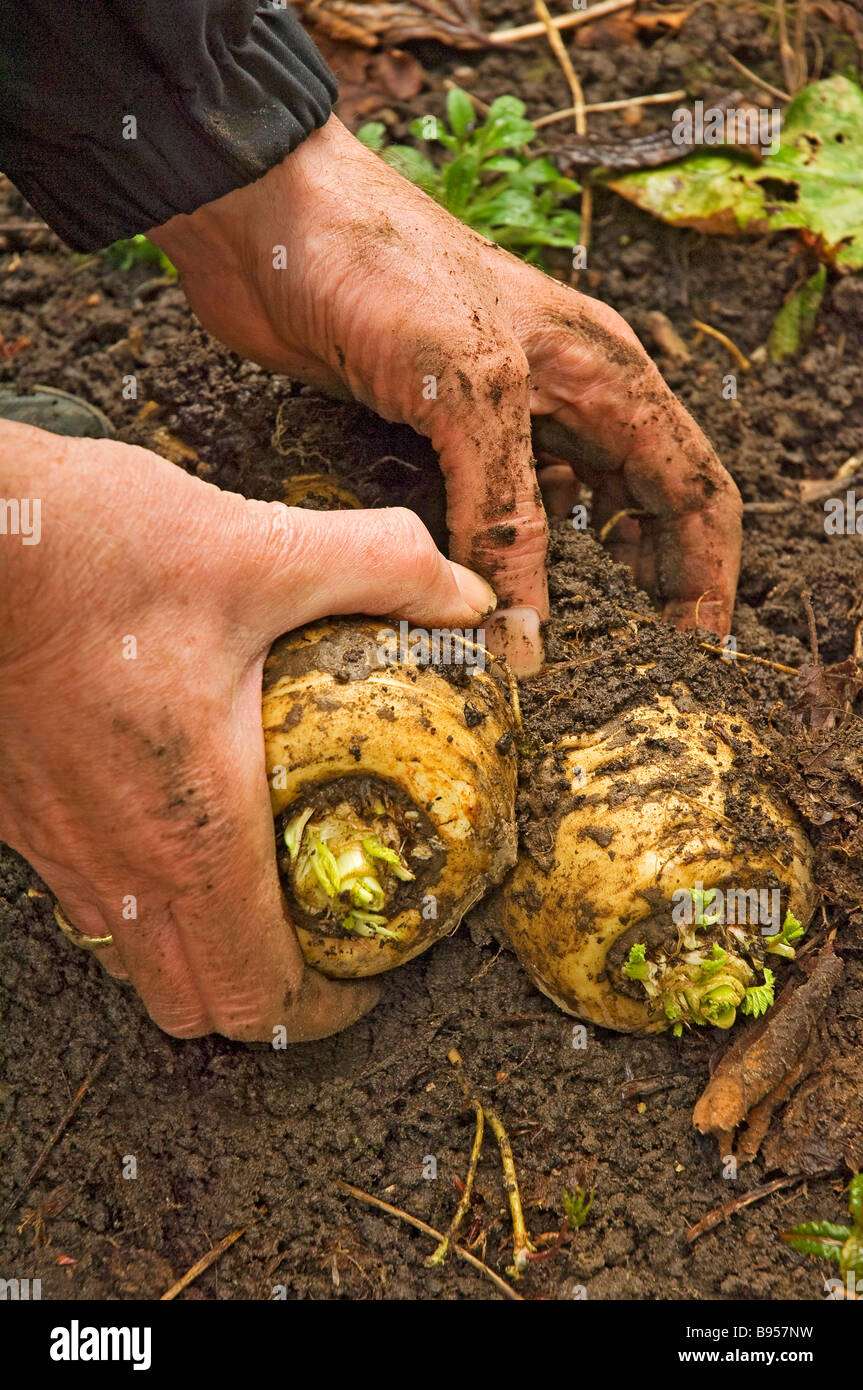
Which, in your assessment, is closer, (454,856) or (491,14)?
(454,856)

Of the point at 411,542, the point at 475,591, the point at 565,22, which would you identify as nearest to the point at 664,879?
the point at 475,591

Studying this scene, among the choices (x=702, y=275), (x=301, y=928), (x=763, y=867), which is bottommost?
(x=301, y=928)

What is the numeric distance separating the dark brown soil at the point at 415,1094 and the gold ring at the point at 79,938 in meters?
0.15

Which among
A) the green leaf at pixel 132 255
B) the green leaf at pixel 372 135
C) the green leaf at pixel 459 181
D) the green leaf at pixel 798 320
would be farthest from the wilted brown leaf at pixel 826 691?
the green leaf at pixel 132 255

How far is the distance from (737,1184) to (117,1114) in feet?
4.84

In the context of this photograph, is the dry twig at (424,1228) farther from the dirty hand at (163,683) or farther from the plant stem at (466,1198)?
the dirty hand at (163,683)

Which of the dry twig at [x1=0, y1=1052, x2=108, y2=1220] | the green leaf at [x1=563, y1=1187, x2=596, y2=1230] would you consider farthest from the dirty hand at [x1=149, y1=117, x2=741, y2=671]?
the dry twig at [x1=0, y1=1052, x2=108, y2=1220]

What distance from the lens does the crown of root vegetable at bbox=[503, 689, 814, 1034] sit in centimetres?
228

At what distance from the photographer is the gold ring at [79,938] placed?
7.80 ft

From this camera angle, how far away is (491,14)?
4.44 m

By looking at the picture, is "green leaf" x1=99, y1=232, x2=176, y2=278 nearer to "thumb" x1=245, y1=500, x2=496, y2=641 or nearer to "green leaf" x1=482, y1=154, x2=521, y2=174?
"green leaf" x1=482, y1=154, x2=521, y2=174

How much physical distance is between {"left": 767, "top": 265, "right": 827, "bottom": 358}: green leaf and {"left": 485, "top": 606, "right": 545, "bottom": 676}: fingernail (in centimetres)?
185

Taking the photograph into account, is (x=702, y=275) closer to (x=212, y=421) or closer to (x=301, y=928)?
(x=212, y=421)

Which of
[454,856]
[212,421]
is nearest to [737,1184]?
[454,856]
